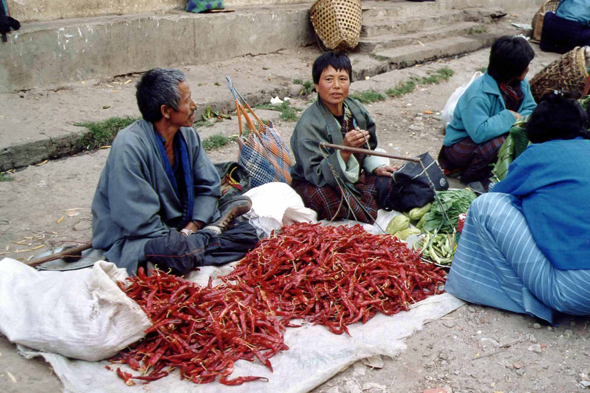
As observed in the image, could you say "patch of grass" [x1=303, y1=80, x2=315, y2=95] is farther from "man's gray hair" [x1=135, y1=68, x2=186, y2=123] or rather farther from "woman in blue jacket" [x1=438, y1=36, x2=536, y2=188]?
"man's gray hair" [x1=135, y1=68, x2=186, y2=123]

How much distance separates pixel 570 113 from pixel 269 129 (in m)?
2.46

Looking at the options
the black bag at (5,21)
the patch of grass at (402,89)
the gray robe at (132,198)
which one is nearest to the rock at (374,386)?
the gray robe at (132,198)

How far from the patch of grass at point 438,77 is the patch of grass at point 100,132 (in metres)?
4.80

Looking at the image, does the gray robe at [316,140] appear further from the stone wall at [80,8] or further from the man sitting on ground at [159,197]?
the stone wall at [80,8]

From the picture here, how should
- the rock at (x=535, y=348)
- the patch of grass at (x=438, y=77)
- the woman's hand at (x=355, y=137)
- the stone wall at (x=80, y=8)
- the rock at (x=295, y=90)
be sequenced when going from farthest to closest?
the patch of grass at (x=438, y=77) < the rock at (x=295, y=90) < the stone wall at (x=80, y=8) < the woman's hand at (x=355, y=137) < the rock at (x=535, y=348)

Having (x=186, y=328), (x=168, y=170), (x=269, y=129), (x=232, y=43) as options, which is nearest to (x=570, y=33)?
(x=232, y=43)

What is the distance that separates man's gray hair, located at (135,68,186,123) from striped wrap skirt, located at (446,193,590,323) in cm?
190

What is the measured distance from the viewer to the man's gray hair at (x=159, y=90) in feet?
11.3

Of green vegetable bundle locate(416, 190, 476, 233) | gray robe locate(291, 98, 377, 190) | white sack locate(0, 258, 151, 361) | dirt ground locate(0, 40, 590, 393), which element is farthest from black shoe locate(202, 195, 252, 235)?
green vegetable bundle locate(416, 190, 476, 233)

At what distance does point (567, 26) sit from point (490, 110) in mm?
6268

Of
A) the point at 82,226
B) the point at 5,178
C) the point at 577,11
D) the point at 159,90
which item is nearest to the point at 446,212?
Result: the point at 159,90

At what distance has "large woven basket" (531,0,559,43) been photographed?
10969mm

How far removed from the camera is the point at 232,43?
25.7ft

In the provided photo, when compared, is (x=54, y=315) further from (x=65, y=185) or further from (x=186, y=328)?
(x=65, y=185)
